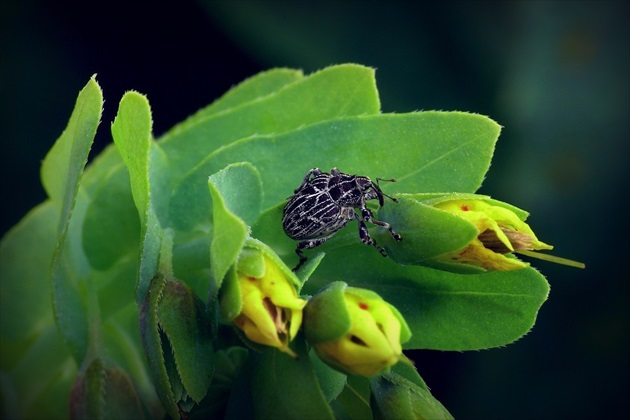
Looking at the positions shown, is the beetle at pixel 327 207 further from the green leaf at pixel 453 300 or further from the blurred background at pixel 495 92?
the blurred background at pixel 495 92

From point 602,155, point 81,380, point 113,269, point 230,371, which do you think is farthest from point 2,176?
point 602,155

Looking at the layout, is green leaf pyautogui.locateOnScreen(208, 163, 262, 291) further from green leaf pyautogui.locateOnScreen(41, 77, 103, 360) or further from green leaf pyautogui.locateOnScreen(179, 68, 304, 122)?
green leaf pyautogui.locateOnScreen(179, 68, 304, 122)

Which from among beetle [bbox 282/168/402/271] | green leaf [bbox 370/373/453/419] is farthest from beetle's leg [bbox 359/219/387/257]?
green leaf [bbox 370/373/453/419]

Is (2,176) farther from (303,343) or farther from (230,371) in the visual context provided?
(303,343)

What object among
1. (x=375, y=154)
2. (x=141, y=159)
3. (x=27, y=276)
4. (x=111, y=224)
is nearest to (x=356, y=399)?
(x=375, y=154)

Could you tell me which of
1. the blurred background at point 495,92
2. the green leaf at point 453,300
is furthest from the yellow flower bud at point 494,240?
the blurred background at point 495,92

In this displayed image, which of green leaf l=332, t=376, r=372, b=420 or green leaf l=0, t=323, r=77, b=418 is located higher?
green leaf l=332, t=376, r=372, b=420
